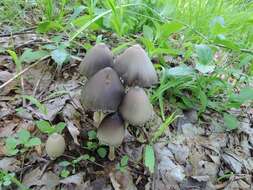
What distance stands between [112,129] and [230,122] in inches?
35.6

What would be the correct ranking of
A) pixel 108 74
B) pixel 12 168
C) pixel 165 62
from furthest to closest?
pixel 165 62 → pixel 12 168 → pixel 108 74

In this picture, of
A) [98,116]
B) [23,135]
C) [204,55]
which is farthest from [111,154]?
[204,55]

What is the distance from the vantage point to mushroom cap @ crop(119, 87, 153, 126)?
1660 millimetres

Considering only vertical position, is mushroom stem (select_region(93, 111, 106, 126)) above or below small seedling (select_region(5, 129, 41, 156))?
above

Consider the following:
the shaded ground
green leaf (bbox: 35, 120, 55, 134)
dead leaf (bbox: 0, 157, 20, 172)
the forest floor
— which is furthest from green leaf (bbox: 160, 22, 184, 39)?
dead leaf (bbox: 0, 157, 20, 172)

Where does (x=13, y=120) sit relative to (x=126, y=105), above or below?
below

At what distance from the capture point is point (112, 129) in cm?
173

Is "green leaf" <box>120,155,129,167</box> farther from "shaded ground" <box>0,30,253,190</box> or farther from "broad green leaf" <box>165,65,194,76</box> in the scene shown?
"broad green leaf" <box>165,65,194,76</box>

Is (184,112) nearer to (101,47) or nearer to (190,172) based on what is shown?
(190,172)

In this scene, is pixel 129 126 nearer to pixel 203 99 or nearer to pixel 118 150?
pixel 118 150

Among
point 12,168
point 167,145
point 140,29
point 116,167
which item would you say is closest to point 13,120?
point 12,168

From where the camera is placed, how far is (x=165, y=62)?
2.47 meters

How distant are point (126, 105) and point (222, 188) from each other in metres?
0.82

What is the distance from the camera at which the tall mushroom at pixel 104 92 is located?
164cm
